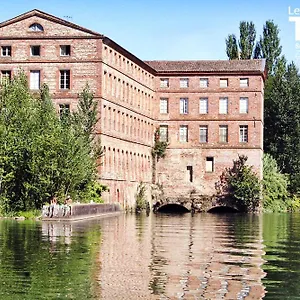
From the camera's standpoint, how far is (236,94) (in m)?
89.5

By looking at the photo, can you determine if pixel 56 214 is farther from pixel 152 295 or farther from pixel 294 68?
pixel 294 68

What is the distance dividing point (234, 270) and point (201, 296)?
5.03 meters

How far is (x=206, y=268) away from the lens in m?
24.5

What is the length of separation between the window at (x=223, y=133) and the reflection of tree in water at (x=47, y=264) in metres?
50.4

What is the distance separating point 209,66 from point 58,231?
51.6 meters

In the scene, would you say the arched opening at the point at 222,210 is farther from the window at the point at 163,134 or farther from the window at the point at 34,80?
the window at the point at 34,80

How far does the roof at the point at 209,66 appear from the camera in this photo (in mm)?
89438

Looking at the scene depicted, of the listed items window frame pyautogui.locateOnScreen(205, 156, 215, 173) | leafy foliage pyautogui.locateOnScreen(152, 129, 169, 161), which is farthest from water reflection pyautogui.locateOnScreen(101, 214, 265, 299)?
leafy foliage pyautogui.locateOnScreen(152, 129, 169, 161)

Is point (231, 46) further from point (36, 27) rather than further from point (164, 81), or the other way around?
point (36, 27)

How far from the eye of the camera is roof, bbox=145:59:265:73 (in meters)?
89.4

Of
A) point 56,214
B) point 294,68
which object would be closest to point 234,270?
point 56,214

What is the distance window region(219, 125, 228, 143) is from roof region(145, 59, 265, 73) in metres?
5.32

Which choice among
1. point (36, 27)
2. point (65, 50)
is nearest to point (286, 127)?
point (65, 50)

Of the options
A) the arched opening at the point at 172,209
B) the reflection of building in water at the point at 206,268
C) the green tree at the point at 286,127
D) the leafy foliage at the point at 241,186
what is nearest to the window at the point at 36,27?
the arched opening at the point at 172,209
